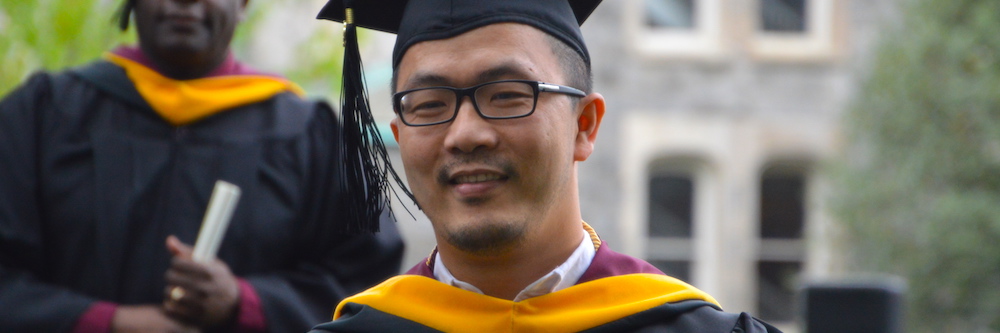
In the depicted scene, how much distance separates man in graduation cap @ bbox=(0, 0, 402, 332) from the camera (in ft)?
10.5

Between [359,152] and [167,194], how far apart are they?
1142 millimetres

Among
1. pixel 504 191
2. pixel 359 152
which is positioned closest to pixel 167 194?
pixel 359 152

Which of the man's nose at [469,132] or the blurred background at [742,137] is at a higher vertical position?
the man's nose at [469,132]

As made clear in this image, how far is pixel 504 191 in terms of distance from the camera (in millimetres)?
2160

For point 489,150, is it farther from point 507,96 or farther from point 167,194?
point 167,194

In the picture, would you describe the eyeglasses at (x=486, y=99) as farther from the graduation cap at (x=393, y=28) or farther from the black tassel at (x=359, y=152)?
the black tassel at (x=359, y=152)

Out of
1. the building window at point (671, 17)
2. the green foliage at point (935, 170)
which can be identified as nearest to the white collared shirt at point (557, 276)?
the green foliage at point (935, 170)

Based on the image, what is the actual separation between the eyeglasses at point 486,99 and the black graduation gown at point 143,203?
109 cm

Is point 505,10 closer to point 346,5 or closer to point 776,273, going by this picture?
point 346,5

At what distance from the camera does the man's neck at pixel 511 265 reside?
2236mm

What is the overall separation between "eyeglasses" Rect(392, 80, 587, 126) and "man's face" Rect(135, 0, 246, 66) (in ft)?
4.44

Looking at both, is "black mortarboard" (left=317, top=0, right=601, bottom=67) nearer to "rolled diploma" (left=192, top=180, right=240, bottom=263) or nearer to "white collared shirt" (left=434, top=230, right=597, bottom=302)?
"white collared shirt" (left=434, top=230, right=597, bottom=302)

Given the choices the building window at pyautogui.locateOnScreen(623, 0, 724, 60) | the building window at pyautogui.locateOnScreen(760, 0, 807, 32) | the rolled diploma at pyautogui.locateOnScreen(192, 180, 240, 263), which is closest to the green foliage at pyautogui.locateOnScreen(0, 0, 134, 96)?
the rolled diploma at pyautogui.locateOnScreen(192, 180, 240, 263)

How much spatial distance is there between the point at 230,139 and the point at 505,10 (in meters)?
1.47
